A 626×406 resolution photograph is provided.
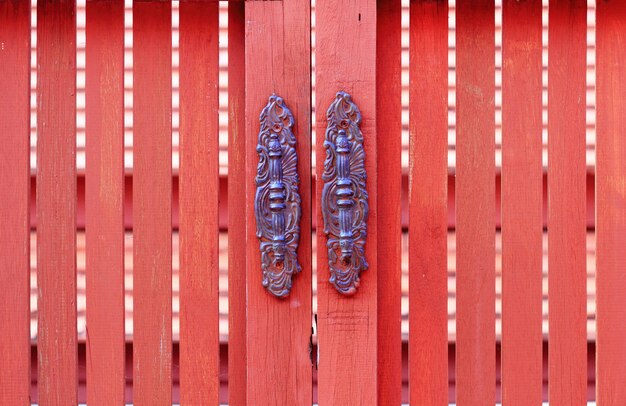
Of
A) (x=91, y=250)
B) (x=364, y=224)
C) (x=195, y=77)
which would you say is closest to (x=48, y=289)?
(x=91, y=250)

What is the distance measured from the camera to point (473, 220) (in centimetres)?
192

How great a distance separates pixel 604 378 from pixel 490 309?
1.17 feet

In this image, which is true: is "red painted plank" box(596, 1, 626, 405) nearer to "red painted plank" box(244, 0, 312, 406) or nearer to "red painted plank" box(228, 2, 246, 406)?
"red painted plank" box(244, 0, 312, 406)

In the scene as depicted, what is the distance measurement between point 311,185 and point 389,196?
0.21 metres

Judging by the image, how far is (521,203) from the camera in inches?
75.0

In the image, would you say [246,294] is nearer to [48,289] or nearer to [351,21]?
[48,289]

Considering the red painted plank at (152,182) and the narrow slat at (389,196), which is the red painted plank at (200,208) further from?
the narrow slat at (389,196)

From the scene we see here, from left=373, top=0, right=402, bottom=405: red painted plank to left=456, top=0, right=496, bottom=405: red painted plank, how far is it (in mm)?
165

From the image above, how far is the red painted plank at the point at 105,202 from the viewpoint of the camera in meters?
1.92

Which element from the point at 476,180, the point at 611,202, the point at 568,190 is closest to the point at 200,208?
the point at 476,180

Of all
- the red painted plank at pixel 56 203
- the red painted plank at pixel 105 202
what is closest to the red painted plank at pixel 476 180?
the red painted plank at pixel 105 202

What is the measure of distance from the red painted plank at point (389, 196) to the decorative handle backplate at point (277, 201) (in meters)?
0.24

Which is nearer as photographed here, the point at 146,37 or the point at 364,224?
the point at 364,224

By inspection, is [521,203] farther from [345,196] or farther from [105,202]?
[105,202]
